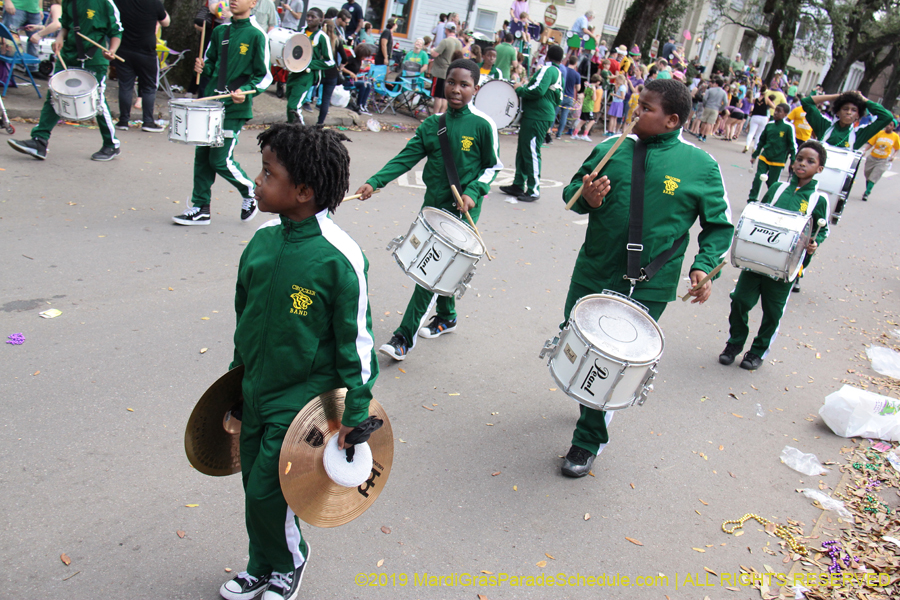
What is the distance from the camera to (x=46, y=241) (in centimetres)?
588

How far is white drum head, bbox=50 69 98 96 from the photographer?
7320 millimetres

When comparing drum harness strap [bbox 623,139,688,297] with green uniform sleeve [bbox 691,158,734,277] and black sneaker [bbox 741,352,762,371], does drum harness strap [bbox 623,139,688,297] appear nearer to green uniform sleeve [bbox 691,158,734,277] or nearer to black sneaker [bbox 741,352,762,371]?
green uniform sleeve [bbox 691,158,734,277]

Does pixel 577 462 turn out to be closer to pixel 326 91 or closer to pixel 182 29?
pixel 326 91

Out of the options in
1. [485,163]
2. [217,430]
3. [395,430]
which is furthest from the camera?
[485,163]

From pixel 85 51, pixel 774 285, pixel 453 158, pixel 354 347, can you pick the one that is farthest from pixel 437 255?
pixel 85 51

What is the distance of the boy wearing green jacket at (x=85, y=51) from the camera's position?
775 centimetres

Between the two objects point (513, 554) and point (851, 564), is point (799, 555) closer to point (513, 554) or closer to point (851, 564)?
point (851, 564)

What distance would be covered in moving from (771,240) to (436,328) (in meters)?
2.68

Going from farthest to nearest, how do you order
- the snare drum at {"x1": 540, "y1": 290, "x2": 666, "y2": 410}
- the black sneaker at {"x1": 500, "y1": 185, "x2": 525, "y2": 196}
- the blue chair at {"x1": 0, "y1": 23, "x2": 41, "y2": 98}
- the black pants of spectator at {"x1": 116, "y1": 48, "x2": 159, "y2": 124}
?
the black sneaker at {"x1": 500, "y1": 185, "x2": 525, "y2": 196} → the blue chair at {"x1": 0, "y1": 23, "x2": 41, "y2": 98} → the black pants of spectator at {"x1": 116, "y1": 48, "x2": 159, "y2": 124} → the snare drum at {"x1": 540, "y1": 290, "x2": 666, "y2": 410}

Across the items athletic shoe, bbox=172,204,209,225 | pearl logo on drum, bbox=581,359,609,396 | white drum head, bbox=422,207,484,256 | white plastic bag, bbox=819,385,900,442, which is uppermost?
white drum head, bbox=422,207,484,256

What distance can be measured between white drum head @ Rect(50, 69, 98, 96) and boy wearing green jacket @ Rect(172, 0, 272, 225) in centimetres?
152

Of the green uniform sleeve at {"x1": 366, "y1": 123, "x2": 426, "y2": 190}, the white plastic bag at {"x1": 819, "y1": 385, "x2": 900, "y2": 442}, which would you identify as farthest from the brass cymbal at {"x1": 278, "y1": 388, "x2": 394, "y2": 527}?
the white plastic bag at {"x1": 819, "y1": 385, "x2": 900, "y2": 442}

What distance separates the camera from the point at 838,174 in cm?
784

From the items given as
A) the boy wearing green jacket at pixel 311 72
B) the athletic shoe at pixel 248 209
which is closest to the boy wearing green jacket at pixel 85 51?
the athletic shoe at pixel 248 209
